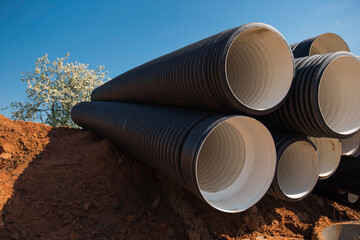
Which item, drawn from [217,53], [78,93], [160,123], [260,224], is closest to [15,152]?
[160,123]

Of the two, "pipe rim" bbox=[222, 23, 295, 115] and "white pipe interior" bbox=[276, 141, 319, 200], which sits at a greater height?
"pipe rim" bbox=[222, 23, 295, 115]

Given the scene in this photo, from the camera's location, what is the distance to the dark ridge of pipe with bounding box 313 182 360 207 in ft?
16.1

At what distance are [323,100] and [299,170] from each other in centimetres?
104

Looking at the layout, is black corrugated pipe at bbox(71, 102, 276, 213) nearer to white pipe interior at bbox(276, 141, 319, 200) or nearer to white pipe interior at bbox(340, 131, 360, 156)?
white pipe interior at bbox(276, 141, 319, 200)

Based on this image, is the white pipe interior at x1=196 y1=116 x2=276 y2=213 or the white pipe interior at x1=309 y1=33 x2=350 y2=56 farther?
the white pipe interior at x1=309 y1=33 x2=350 y2=56

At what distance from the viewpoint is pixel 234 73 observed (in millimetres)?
2846

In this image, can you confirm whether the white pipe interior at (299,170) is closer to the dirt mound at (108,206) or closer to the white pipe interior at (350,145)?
the dirt mound at (108,206)

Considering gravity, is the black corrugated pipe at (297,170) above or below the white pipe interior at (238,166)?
below

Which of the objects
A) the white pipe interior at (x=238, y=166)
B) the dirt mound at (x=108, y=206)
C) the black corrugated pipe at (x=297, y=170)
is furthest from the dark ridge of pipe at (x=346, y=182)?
the white pipe interior at (x=238, y=166)

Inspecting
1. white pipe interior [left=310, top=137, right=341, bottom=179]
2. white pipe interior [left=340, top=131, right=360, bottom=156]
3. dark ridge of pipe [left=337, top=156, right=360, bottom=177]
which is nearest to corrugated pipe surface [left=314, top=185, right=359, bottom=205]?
dark ridge of pipe [left=337, top=156, right=360, bottom=177]

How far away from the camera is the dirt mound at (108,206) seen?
Answer: 273cm

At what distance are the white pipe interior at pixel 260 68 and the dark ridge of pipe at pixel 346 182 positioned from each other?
146 inches

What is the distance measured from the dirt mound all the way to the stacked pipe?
85 centimetres

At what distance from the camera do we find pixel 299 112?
7.90ft
